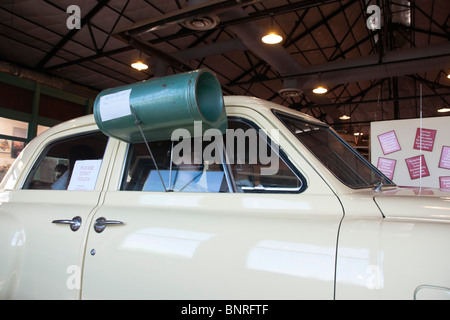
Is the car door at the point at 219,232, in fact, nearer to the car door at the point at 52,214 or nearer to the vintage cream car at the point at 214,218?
the vintage cream car at the point at 214,218

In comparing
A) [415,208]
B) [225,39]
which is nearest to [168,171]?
[415,208]

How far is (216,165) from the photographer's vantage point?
5.91ft

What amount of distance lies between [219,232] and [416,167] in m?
4.54

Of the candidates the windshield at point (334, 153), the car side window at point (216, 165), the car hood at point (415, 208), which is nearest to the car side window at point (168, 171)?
the car side window at point (216, 165)

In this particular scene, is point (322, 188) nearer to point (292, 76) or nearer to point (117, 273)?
point (117, 273)

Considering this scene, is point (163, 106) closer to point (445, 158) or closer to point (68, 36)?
point (445, 158)

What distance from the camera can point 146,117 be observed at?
1727 mm

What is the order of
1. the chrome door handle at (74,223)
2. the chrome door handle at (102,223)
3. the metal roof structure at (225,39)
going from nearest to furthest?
the chrome door handle at (102,223)
the chrome door handle at (74,223)
the metal roof structure at (225,39)

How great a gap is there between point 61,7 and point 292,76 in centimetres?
750

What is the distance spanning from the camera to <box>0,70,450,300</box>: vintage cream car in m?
1.24

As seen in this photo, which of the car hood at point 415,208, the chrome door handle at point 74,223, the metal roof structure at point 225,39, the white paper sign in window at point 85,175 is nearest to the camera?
the car hood at point 415,208

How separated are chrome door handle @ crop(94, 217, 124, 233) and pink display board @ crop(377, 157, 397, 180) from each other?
4.62m

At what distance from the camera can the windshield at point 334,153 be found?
1.83 m

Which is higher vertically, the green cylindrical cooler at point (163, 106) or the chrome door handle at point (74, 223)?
the green cylindrical cooler at point (163, 106)
